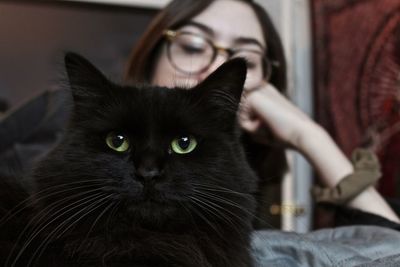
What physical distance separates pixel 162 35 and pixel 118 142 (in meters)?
0.88

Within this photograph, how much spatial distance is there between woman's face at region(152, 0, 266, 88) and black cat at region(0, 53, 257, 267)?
0.64 m

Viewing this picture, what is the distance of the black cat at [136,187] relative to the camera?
0.70 m

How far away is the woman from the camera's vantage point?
4.85 ft

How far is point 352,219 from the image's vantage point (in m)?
1.24

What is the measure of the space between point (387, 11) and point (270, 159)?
88 centimetres

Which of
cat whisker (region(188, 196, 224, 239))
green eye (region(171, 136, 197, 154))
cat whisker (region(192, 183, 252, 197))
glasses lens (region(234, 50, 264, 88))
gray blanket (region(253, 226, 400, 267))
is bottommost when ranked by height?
gray blanket (region(253, 226, 400, 267))

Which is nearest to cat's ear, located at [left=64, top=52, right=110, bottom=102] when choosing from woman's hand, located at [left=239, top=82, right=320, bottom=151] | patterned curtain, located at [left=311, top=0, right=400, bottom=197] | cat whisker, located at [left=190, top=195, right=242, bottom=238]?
cat whisker, located at [left=190, top=195, right=242, bottom=238]

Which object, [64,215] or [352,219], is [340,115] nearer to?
[352,219]

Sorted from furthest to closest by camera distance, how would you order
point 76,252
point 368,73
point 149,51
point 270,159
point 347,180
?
1. point 368,73
2. point 270,159
3. point 149,51
4. point 347,180
5. point 76,252

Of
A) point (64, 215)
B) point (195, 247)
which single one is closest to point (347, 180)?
point (195, 247)

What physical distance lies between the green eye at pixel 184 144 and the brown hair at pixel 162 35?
2.47 ft

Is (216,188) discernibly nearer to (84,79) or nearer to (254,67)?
(84,79)

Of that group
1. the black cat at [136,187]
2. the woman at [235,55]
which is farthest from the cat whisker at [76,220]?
the woman at [235,55]

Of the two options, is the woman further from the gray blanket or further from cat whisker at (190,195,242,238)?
cat whisker at (190,195,242,238)
